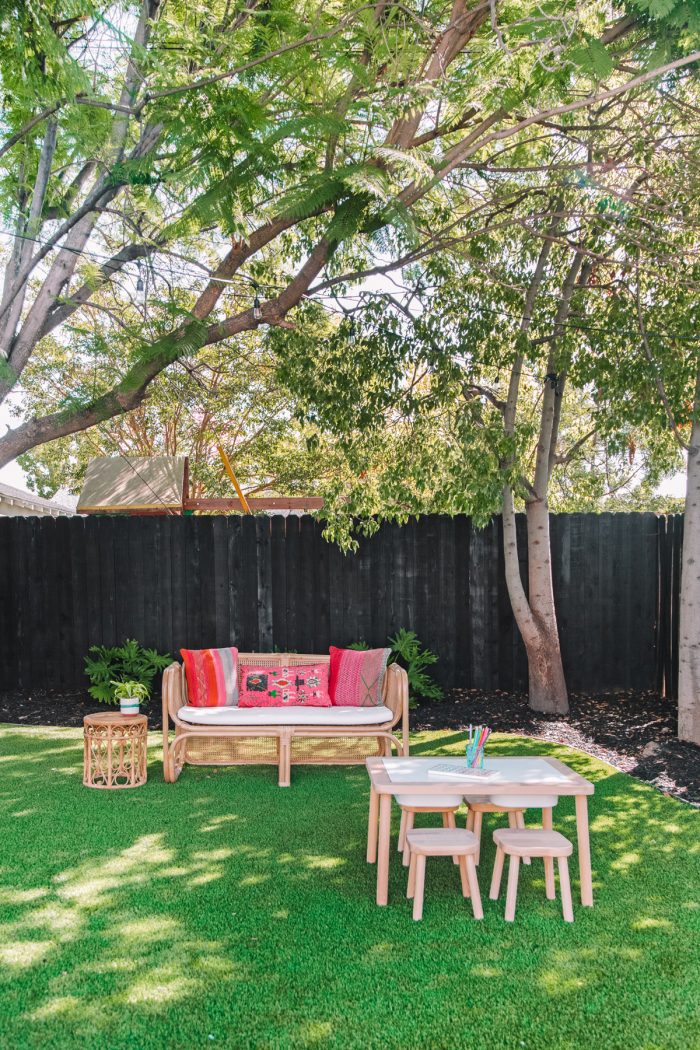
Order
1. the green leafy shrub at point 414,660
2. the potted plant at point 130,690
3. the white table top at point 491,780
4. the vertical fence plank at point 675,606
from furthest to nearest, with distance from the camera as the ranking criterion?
1. the vertical fence plank at point 675,606
2. the green leafy shrub at point 414,660
3. the potted plant at point 130,690
4. the white table top at point 491,780

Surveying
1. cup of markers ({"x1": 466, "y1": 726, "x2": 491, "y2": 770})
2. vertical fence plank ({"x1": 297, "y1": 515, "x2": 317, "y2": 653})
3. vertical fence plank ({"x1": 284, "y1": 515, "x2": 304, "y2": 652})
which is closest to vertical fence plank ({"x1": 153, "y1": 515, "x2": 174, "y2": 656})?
vertical fence plank ({"x1": 284, "y1": 515, "x2": 304, "y2": 652})

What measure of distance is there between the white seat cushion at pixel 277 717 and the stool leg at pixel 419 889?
2248mm

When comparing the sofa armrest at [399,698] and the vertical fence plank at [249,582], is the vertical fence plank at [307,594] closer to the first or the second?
the vertical fence plank at [249,582]

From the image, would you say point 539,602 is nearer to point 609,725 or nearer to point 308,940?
point 609,725

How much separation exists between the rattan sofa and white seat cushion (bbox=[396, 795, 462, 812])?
1.79 meters

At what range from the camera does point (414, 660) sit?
780 cm

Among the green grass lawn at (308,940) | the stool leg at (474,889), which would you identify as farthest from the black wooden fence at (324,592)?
the stool leg at (474,889)

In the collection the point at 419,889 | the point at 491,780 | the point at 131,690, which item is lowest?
the point at 131,690

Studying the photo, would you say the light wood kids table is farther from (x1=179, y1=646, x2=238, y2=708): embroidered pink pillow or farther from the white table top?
(x1=179, y1=646, x2=238, y2=708): embroidered pink pillow

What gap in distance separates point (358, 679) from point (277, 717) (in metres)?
0.81

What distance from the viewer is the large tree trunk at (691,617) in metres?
6.14

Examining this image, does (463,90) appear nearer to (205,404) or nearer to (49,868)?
(49,868)

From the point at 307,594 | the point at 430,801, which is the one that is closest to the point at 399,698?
the point at 430,801

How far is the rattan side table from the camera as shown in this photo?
17.9ft
